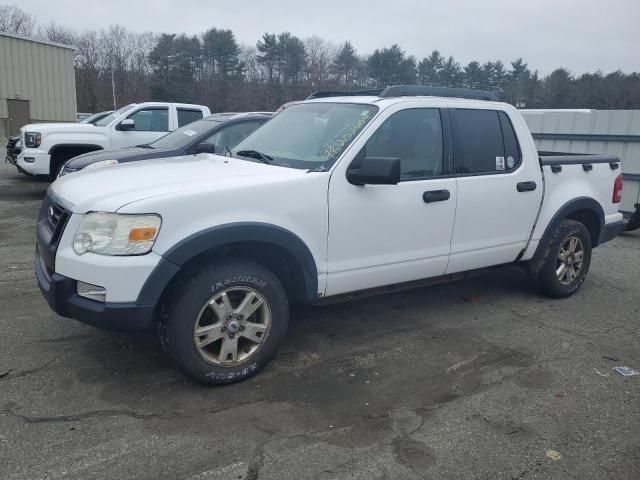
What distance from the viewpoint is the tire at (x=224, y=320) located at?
3338 mm

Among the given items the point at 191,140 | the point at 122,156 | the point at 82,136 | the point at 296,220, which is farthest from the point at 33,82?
the point at 296,220

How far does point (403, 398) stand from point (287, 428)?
2.67 feet

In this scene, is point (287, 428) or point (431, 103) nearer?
point (287, 428)

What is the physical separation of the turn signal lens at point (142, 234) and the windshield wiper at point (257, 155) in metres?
1.22

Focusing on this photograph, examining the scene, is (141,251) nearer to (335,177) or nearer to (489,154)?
(335,177)

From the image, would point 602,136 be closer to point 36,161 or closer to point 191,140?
point 191,140

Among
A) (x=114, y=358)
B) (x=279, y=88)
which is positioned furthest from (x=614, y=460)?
(x=279, y=88)

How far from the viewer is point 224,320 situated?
3492 millimetres

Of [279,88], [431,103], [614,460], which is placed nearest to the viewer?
[614,460]

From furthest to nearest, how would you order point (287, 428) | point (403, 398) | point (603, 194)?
point (603, 194)
point (403, 398)
point (287, 428)

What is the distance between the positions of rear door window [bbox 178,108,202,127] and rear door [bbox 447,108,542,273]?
8590 mm

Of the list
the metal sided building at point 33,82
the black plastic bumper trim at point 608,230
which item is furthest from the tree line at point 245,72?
the black plastic bumper trim at point 608,230

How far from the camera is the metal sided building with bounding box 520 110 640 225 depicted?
918 centimetres

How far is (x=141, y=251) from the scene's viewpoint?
3168mm
